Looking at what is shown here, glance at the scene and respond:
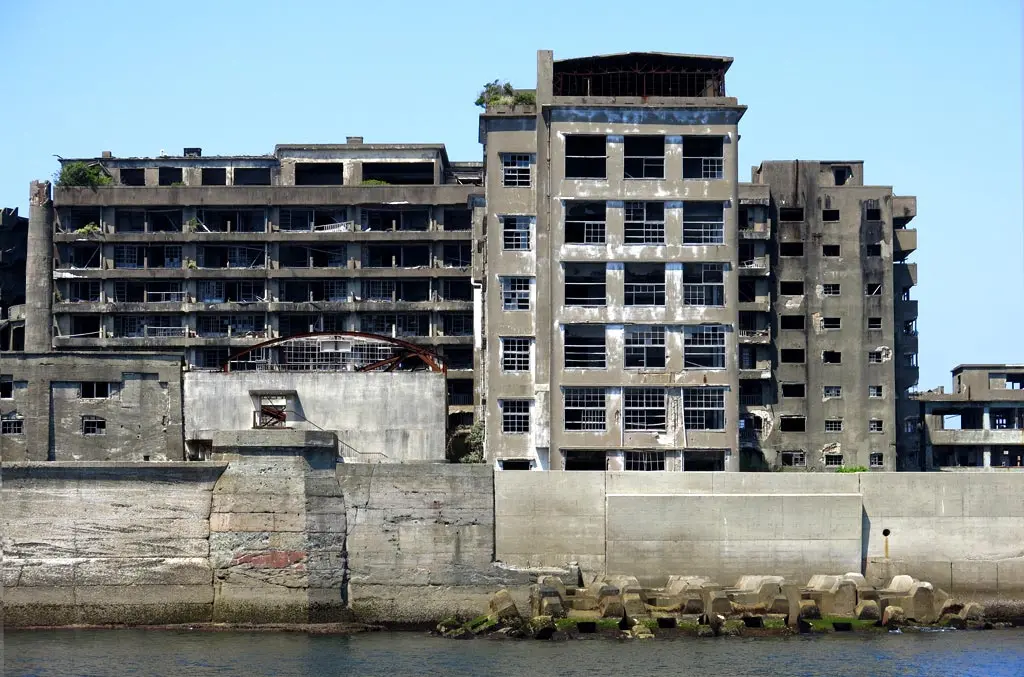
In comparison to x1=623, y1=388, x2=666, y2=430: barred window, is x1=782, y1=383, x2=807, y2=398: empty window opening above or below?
above

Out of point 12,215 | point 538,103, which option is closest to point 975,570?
point 538,103

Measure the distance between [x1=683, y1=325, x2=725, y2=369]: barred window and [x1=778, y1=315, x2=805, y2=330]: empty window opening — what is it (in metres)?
19.0

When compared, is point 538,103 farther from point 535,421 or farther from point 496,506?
point 496,506

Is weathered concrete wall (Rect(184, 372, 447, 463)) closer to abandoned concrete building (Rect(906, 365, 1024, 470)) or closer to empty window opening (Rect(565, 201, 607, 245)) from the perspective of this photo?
empty window opening (Rect(565, 201, 607, 245))

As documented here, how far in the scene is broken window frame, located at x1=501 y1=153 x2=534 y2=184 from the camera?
2539 inches

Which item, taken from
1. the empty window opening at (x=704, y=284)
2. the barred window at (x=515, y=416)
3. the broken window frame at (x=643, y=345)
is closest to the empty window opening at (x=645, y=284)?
the empty window opening at (x=704, y=284)

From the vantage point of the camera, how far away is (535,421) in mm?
63094

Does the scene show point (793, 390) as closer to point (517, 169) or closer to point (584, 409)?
point (584, 409)

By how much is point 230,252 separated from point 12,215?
13954mm

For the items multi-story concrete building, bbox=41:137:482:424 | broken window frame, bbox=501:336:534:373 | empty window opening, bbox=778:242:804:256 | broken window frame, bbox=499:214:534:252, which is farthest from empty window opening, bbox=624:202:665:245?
multi-story concrete building, bbox=41:137:482:424

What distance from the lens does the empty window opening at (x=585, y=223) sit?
2502 inches

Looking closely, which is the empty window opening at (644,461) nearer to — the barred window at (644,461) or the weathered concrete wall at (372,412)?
the barred window at (644,461)

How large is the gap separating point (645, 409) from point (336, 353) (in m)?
17.9

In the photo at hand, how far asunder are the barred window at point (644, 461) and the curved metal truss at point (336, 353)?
11.2 meters
